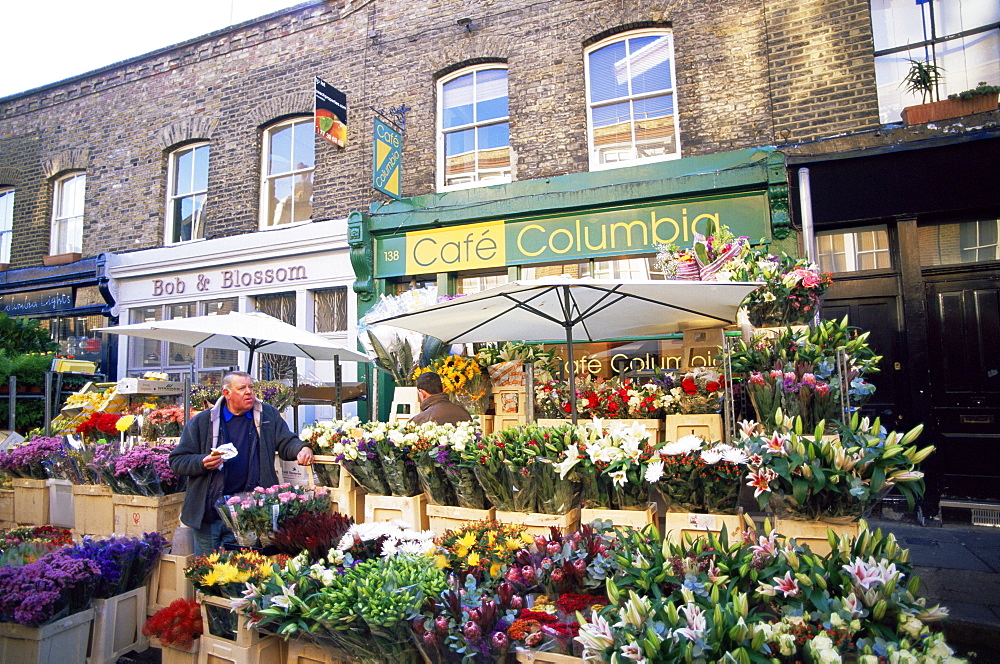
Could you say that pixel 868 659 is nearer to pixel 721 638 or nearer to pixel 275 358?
pixel 721 638

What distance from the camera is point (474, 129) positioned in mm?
9656

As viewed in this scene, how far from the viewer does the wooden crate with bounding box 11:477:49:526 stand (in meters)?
6.19

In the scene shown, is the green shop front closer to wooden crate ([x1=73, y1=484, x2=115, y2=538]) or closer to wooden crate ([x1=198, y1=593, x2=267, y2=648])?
wooden crate ([x1=73, y1=484, x2=115, y2=538])

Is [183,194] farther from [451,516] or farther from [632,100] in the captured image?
[451,516]

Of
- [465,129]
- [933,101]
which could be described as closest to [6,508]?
[465,129]

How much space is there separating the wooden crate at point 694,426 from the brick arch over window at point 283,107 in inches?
351

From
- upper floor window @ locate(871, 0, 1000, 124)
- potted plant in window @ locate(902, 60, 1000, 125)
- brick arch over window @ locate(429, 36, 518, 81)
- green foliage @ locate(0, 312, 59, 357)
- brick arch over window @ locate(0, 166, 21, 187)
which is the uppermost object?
brick arch over window @ locate(429, 36, 518, 81)

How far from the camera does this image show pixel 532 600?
108 inches

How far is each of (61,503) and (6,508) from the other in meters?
0.97

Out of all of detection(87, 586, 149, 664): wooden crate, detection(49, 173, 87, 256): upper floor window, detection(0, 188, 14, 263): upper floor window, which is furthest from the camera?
detection(0, 188, 14, 263): upper floor window

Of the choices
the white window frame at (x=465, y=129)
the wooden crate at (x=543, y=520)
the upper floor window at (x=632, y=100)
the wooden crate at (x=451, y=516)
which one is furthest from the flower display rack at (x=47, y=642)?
the upper floor window at (x=632, y=100)

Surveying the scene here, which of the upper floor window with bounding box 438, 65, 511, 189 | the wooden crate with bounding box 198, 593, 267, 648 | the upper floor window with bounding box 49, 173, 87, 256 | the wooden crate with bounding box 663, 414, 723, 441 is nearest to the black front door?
the wooden crate with bounding box 663, 414, 723, 441

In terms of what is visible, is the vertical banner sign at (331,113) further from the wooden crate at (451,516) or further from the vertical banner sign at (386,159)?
the wooden crate at (451,516)

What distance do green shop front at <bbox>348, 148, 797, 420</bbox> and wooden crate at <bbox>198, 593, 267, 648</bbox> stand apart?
17.2 ft
